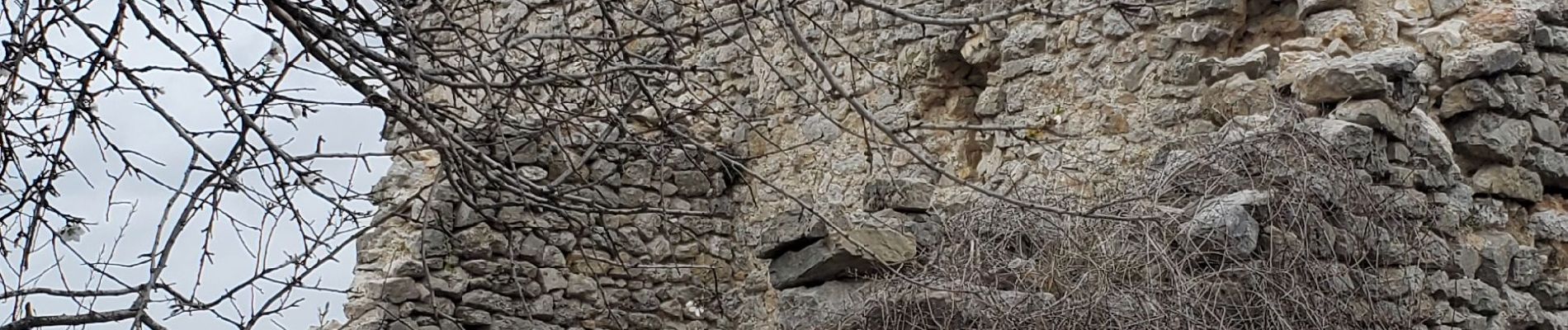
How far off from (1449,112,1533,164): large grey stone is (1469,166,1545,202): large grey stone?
1.1 inches

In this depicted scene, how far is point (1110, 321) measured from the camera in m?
3.88

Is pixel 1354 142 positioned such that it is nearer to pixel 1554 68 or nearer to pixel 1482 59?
pixel 1482 59

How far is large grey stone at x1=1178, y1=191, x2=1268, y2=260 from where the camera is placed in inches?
157

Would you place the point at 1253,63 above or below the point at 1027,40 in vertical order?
below

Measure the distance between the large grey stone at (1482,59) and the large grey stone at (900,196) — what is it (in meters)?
1.52

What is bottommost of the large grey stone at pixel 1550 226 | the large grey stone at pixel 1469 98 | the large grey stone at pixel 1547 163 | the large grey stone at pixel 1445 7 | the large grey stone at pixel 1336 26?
the large grey stone at pixel 1550 226

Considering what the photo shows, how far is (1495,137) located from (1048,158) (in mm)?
1386

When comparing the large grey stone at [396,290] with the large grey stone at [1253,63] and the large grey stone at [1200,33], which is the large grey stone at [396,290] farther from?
the large grey stone at [1253,63]

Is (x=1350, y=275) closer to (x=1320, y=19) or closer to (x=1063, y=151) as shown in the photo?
(x=1320, y=19)

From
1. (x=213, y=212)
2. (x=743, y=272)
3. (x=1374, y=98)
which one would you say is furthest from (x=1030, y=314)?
(x=743, y=272)

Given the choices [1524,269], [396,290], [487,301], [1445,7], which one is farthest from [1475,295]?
[396,290]

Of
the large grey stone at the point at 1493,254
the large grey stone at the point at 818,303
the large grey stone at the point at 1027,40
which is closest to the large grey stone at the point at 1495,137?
the large grey stone at the point at 1493,254

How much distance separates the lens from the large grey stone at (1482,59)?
446 cm

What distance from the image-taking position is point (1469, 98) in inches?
178
